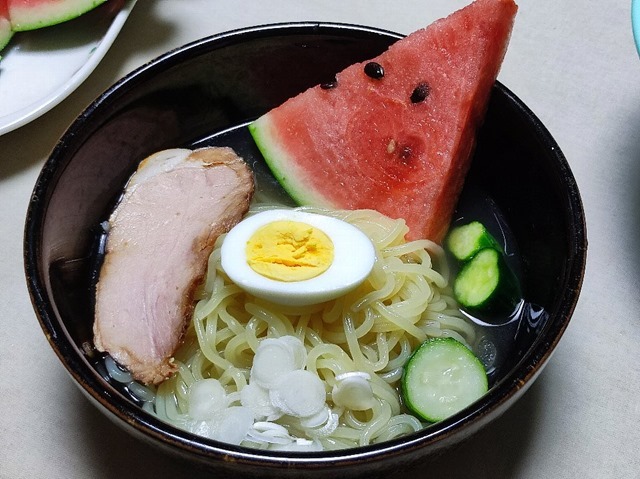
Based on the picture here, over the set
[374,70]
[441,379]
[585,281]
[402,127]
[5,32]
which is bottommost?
[585,281]

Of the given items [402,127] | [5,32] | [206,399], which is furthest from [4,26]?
[206,399]

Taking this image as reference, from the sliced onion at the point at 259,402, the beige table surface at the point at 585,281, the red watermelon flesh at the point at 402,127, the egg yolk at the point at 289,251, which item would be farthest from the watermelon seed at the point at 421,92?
the sliced onion at the point at 259,402

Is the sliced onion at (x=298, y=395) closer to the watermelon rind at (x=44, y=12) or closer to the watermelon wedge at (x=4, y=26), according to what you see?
the watermelon rind at (x=44, y=12)

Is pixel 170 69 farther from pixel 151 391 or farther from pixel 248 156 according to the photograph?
pixel 151 391

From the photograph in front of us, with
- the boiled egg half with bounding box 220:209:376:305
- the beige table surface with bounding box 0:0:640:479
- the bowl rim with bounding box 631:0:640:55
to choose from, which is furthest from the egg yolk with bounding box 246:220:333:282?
the bowl rim with bounding box 631:0:640:55

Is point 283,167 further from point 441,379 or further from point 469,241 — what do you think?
point 441,379
